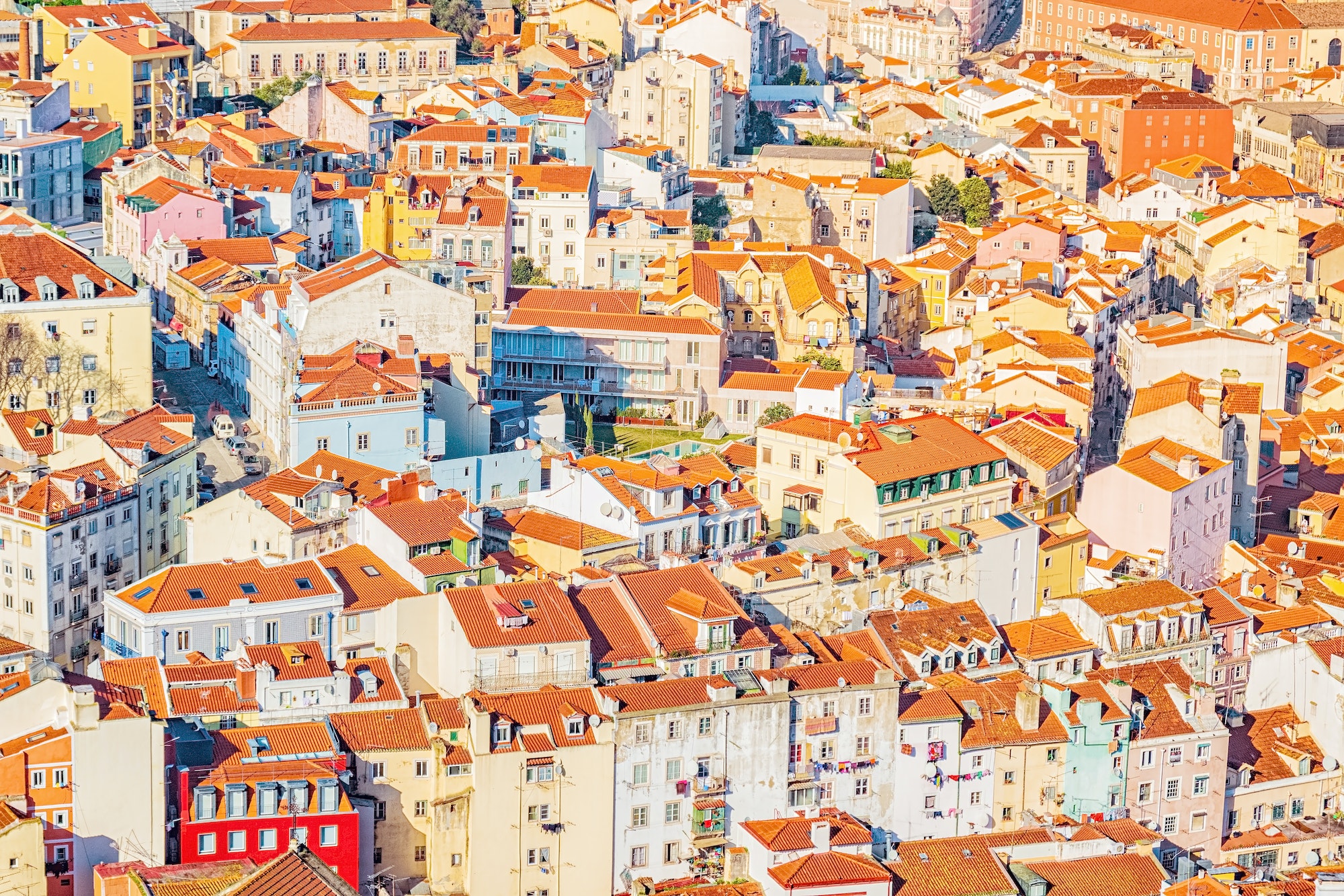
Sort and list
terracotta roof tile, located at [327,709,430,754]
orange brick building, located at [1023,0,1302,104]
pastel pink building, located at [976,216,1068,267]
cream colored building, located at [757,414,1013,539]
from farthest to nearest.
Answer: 1. orange brick building, located at [1023,0,1302,104]
2. pastel pink building, located at [976,216,1068,267]
3. cream colored building, located at [757,414,1013,539]
4. terracotta roof tile, located at [327,709,430,754]

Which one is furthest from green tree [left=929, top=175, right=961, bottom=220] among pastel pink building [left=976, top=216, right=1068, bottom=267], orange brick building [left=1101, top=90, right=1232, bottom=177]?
orange brick building [left=1101, top=90, right=1232, bottom=177]

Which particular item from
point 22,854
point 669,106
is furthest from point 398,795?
point 669,106

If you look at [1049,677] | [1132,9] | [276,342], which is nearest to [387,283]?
[276,342]

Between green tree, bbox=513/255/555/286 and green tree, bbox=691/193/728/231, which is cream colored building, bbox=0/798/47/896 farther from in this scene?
green tree, bbox=691/193/728/231

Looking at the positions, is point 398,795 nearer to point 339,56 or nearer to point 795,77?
point 339,56

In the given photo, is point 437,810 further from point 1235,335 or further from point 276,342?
point 1235,335
